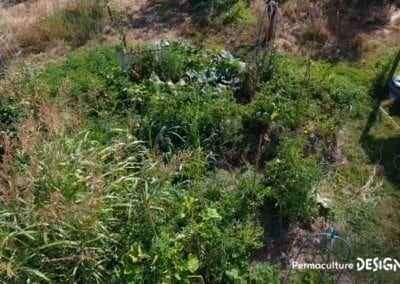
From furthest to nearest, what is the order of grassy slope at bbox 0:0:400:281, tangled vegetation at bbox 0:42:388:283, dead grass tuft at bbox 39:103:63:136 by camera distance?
grassy slope at bbox 0:0:400:281, dead grass tuft at bbox 39:103:63:136, tangled vegetation at bbox 0:42:388:283

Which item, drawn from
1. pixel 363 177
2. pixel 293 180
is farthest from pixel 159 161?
pixel 363 177

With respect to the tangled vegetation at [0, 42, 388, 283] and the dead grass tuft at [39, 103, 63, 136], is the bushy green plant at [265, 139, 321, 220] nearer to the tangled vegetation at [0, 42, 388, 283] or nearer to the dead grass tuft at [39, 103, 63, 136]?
the tangled vegetation at [0, 42, 388, 283]

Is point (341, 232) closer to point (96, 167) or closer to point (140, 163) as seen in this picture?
point (140, 163)

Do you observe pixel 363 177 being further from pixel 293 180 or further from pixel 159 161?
pixel 159 161

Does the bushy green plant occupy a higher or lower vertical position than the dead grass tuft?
lower

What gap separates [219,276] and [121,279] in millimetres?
794

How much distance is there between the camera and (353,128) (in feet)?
16.4

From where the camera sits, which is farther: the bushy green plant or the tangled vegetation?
the bushy green plant

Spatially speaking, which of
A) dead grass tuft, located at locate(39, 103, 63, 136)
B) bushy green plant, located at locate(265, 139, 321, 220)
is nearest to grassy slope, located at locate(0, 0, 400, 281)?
dead grass tuft, located at locate(39, 103, 63, 136)

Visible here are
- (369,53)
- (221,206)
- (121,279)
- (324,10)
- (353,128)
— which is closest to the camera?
(121,279)

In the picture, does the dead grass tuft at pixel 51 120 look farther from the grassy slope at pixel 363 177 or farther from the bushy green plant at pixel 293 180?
the bushy green plant at pixel 293 180

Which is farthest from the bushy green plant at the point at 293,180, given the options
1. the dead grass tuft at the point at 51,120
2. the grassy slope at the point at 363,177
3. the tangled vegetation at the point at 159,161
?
the dead grass tuft at the point at 51,120

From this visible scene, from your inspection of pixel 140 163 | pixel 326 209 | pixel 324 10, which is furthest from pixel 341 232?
pixel 324 10

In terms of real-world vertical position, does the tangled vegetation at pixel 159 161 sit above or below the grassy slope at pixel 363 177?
above
